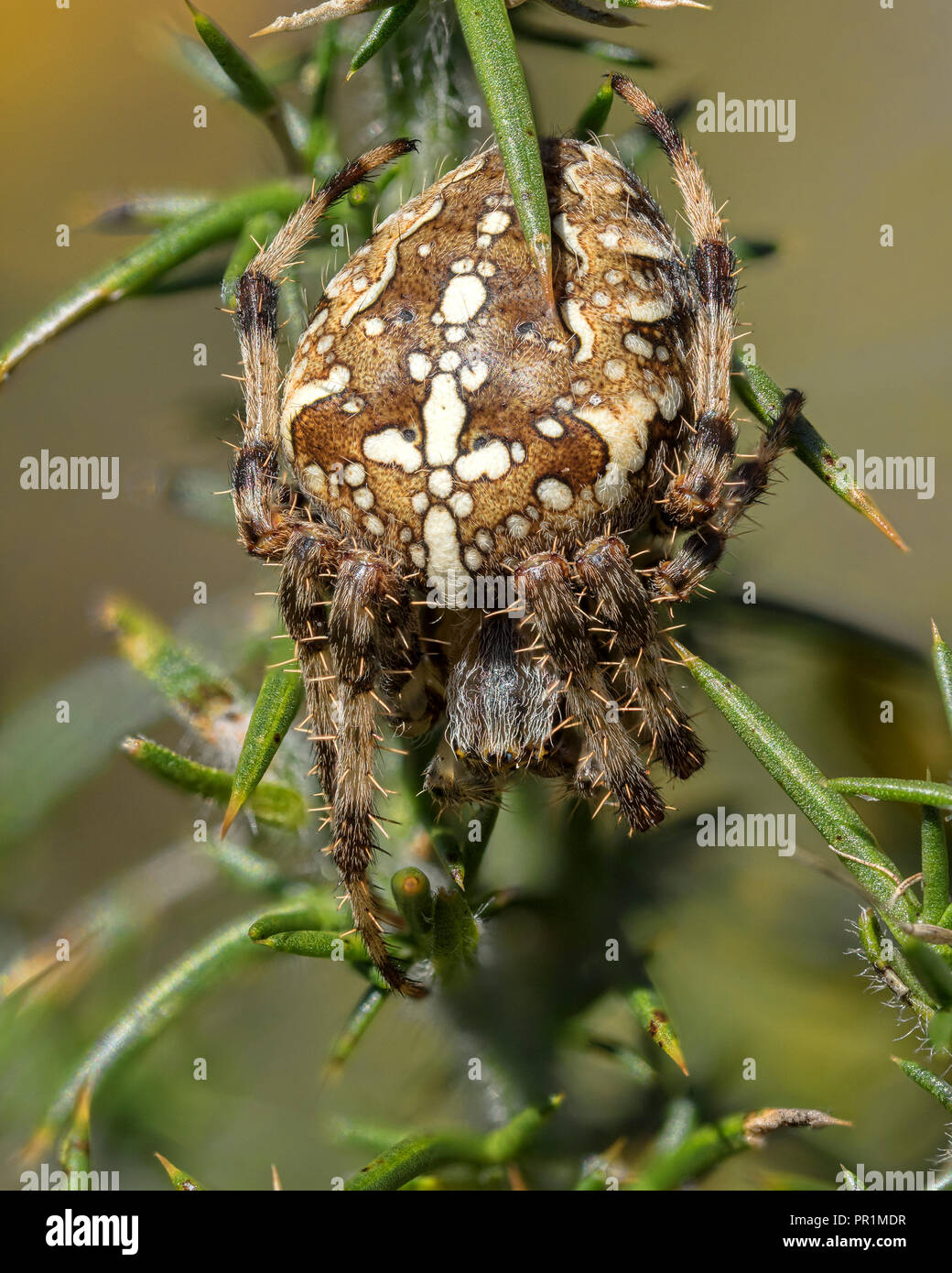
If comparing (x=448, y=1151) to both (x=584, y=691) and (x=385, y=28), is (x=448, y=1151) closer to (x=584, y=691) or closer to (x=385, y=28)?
(x=584, y=691)

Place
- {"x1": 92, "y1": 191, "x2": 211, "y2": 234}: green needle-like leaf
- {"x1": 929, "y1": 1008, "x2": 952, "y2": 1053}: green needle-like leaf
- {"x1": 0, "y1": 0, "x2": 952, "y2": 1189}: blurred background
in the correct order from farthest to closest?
1. {"x1": 0, "y1": 0, "x2": 952, "y2": 1189}: blurred background
2. {"x1": 92, "y1": 191, "x2": 211, "y2": 234}: green needle-like leaf
3. {"x1": 929, "y1": 1008, "x2": 952, "y2": 1053}: green needle-like leaf

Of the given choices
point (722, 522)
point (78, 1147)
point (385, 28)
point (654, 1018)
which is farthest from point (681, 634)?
point (78, 1147)

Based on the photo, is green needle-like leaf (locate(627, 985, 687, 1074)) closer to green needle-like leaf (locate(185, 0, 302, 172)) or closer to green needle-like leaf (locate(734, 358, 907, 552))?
green needle-like leaf (locate(734, 358, 907, 552))

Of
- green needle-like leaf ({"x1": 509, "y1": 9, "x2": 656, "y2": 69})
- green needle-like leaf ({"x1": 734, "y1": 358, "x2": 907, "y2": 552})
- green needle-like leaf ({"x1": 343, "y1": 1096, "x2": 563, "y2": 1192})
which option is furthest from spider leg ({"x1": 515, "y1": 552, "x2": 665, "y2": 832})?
green needle-like leaf ({"x1": 509, "y1": 9, "x2": 656, "y2": 69})

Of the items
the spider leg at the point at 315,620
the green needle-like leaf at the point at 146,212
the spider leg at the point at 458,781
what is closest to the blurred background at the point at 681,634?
the green needle-like leaf at the point at 146,212

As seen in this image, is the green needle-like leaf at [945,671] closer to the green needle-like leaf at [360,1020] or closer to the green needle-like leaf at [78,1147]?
the green needle-like leaf at [360,1020]

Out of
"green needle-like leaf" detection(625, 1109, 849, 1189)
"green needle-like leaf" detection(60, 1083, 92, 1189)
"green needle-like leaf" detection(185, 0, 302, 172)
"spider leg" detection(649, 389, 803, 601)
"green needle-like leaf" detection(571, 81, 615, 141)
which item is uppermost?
"green needle-like leaf" detection(185, 0, 302, 172)

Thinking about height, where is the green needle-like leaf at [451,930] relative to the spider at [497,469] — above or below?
below
